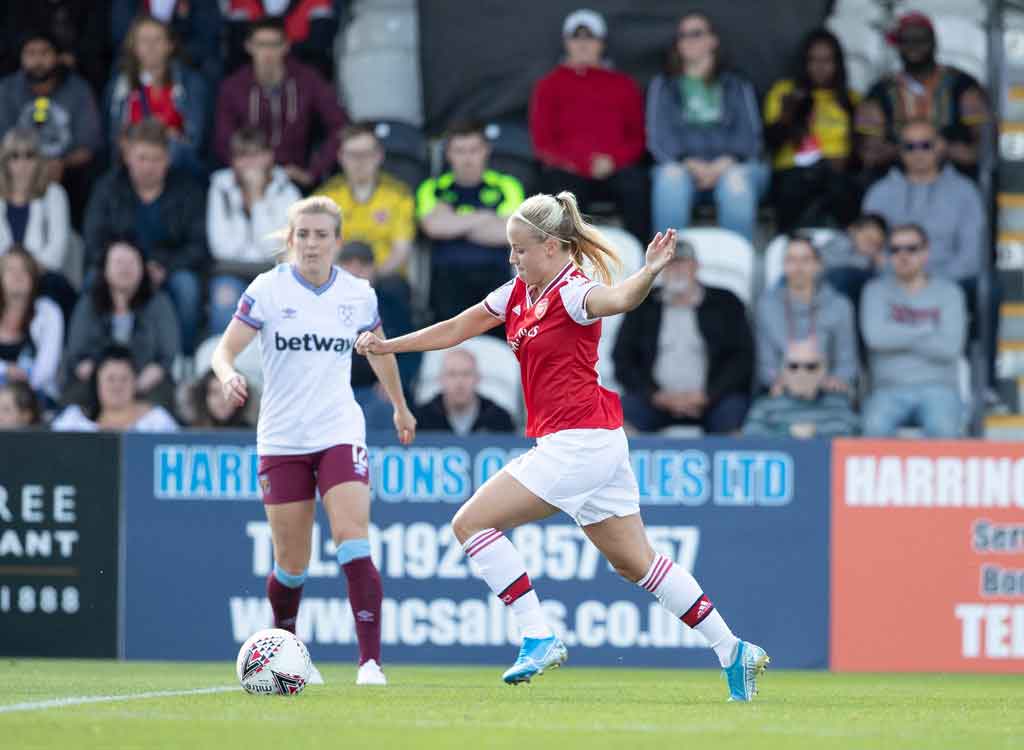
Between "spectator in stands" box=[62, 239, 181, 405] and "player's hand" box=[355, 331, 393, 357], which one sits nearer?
"player's hand" box=[355, 331, 393, 357]

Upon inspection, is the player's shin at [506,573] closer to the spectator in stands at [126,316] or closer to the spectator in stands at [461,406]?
the spectator in stands at [461,406]

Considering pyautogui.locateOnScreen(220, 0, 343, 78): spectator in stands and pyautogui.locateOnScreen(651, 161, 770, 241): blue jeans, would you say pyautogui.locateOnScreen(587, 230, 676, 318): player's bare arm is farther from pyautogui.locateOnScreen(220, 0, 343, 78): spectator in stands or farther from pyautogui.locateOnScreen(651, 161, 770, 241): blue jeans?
pyautogui.locateOnScreen(220, 0, 343, 78): spectator in stands

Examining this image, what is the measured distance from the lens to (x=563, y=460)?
760 centimetres

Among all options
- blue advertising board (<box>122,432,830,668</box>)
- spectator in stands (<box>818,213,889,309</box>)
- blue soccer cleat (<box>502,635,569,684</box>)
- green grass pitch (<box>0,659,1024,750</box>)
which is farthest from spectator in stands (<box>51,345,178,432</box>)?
blue soccer cleat (<box>502,635,569,684</box>)

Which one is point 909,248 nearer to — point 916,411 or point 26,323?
point 916,411

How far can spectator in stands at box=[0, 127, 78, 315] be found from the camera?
14.9 m

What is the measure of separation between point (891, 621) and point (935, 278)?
3.25 m

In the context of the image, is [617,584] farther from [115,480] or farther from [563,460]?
[563,460]

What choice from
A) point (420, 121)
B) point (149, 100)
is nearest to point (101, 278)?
point (149, 100)

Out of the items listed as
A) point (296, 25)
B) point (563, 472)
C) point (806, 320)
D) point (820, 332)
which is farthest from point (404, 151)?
point (563, 472)

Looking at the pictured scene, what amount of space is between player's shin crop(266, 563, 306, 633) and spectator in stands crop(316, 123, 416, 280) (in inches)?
216

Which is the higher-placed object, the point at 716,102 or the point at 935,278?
the point at 716,102

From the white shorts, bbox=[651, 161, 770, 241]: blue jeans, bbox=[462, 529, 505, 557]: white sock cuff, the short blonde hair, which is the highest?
bbox=[651, 161, 770, 241]: blue jeans

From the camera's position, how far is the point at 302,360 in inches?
353
